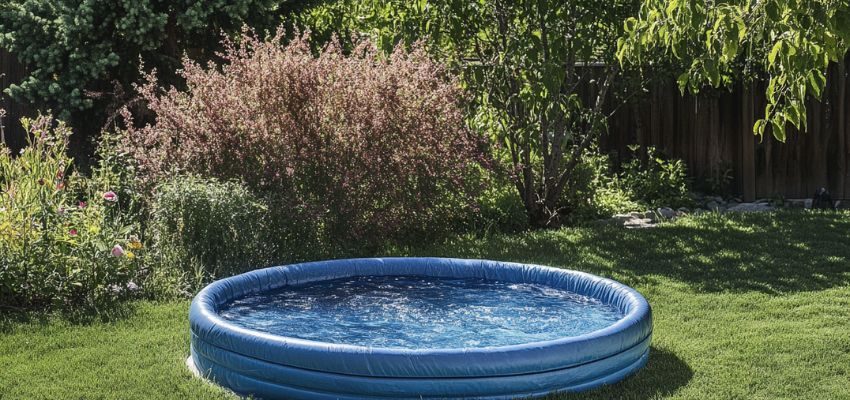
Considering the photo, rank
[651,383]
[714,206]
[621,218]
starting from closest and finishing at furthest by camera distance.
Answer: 1. [651,383]
2. [621,218]
3. [714,206]

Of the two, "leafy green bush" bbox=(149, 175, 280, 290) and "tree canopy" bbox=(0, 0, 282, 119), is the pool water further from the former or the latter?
"tree canopy" bbox=(0, 0, 282, 119)

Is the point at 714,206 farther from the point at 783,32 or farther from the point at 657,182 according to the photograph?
the point at 783,32

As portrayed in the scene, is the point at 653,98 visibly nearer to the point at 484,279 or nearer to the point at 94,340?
the point at 484,279

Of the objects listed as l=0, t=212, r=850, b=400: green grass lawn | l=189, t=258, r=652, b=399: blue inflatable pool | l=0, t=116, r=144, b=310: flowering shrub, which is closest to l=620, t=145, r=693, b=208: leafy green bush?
l=0, t=212, r=850, b=400: green grass lawn

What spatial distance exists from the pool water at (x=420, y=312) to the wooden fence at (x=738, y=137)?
5707 millimetres

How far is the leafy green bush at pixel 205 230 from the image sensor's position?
7.61 m

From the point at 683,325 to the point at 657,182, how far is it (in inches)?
213

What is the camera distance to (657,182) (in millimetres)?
11578

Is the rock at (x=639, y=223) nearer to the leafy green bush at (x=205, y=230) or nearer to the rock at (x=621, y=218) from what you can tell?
the rock at (x=621, y=218)

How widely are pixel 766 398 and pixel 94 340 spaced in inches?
153

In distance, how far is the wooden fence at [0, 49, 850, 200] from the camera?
11477 mm

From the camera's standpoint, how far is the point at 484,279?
7.55 meters

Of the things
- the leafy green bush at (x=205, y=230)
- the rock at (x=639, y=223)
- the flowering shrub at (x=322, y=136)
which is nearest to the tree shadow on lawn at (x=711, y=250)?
the rock at (x=639, y=223)

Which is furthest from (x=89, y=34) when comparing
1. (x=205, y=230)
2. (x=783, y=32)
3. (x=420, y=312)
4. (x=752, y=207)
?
(x=783, y=32)
